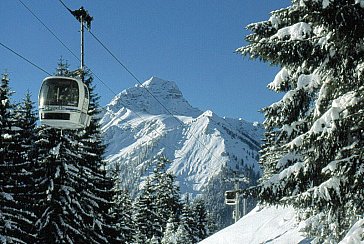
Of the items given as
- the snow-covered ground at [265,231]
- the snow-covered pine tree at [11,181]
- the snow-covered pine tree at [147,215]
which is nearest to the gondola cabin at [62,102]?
the snow-covered pine tree at [11,181]

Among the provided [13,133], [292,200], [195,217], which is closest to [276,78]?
[292,200]

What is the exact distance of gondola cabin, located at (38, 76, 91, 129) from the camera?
627 inches

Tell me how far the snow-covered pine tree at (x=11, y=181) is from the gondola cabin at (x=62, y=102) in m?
6.38

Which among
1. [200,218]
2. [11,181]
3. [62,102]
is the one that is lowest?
[200,218]

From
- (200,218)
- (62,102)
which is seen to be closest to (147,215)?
(200,218)

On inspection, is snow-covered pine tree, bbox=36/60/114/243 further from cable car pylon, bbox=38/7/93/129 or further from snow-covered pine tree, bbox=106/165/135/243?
cable car pylon, bbox=38/7/93/129

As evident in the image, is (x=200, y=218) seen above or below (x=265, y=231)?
above

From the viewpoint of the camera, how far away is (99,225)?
25641mm

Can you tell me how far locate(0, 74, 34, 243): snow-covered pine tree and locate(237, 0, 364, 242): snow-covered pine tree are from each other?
14.8 m

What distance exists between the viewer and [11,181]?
22.0 m

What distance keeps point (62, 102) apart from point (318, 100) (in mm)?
9575

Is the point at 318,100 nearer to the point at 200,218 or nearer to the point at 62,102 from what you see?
the point at 62,102

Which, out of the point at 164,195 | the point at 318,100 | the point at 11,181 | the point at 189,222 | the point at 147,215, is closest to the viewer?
the point at 318,100

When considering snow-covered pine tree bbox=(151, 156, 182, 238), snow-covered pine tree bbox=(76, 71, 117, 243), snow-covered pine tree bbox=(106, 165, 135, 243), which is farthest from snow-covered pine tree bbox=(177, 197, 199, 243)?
snow-covered pine tree bbox=(76, 71, 117, 243)
